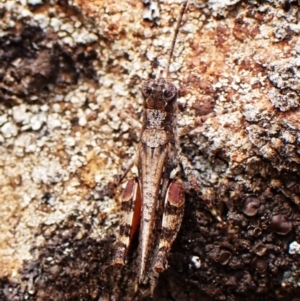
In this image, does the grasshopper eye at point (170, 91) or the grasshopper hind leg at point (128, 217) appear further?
the grasshopper eye at point (170, 91)

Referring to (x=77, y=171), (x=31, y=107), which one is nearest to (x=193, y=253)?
(x=77, y=171)

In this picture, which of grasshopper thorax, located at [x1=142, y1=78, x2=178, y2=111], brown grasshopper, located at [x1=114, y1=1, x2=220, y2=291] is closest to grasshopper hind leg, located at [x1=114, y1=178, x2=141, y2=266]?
brown grasshopper, located at [x1=114, y1=1, x2=220, y2=291]

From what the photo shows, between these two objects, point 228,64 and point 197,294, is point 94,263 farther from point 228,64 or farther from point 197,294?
point 228,64

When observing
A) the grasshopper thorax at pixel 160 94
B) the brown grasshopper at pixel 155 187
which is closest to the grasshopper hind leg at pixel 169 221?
the brown grasshopper at pixel 155 187

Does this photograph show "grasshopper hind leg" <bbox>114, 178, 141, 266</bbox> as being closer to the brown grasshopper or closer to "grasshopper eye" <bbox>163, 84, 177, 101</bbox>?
the brown grasshopper

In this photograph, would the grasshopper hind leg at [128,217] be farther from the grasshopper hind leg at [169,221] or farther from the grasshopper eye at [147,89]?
the grasshopper eye at [147,89]

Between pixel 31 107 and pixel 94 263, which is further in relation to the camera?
pixel 31 107

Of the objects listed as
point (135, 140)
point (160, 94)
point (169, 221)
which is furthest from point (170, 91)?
point (169, 221)

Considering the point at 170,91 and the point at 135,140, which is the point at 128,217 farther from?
the point at 170,91
